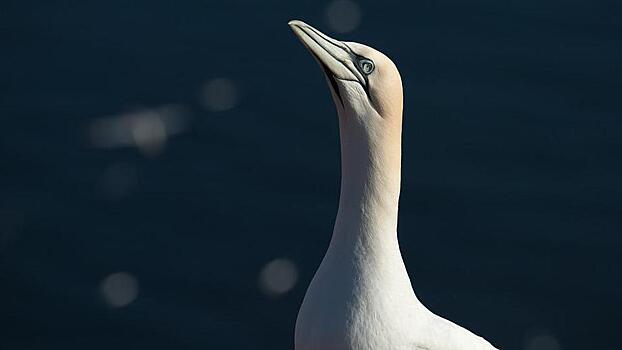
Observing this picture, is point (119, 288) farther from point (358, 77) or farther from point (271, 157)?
point (358, 77)

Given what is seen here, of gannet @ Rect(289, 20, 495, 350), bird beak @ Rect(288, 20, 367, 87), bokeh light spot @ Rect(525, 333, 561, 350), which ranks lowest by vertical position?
bokeh light spot @ Rect(525, 333, 561, 350)

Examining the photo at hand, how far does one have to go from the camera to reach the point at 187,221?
167 inches

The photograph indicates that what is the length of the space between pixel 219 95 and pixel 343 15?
45 centimetres

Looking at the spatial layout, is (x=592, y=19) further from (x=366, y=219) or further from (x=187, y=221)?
(x=366, y=219)

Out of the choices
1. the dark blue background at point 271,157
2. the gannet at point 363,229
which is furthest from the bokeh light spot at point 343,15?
the gannet at point 363,229

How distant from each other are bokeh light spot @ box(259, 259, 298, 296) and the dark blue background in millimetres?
26

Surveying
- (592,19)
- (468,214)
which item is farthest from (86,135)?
(592,19)

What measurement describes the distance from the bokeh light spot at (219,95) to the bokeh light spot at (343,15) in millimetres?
356

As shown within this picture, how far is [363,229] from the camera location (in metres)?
2.56

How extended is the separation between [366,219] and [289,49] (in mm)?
2023

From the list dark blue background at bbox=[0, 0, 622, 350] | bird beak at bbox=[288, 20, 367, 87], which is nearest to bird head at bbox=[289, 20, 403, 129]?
bird beak at bbox=[288, 20, 367, 87]

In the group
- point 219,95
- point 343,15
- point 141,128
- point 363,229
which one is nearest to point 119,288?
point 141,128

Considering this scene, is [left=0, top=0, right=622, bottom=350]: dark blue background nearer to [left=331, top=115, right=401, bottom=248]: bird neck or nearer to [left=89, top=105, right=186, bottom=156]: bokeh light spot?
[left=89, top=105, right=186, bottom=156]: bokeh light spot

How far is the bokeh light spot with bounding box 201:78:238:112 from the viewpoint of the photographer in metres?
4.42
